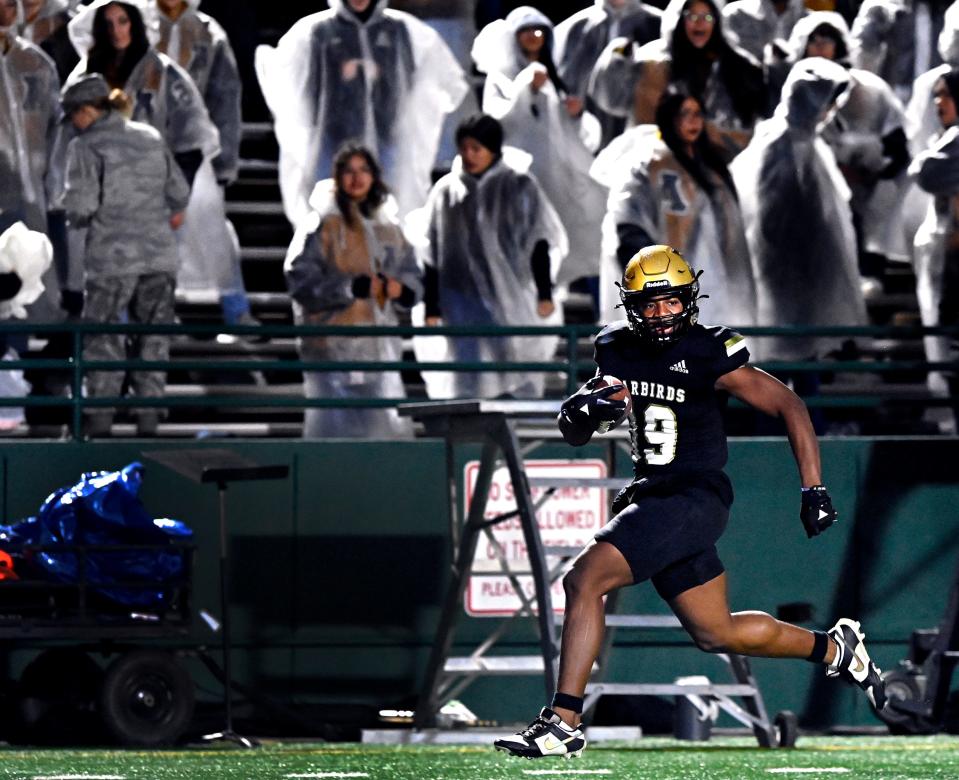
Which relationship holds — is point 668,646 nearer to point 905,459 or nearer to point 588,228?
point 905,459

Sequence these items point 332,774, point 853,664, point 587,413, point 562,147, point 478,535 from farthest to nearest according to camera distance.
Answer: point 562,147 → point 478,535 → point 332,774 → point 853,664 → point 587,413

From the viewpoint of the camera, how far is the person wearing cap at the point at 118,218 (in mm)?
11977

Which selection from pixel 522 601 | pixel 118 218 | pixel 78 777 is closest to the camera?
pixel 78 777

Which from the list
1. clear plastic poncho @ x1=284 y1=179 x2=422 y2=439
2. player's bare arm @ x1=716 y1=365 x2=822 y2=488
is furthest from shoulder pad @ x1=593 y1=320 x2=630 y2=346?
clear plastic poncho @ x1=284 y1=179 x2=422 y2=439

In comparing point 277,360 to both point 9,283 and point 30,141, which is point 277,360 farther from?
point 30,141

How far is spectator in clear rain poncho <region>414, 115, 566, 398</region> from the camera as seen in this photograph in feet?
41.6

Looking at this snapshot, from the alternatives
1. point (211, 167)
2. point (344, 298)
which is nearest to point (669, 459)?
point (344, 298)

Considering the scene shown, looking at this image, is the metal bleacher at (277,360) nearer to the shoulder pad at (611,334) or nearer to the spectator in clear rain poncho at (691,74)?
the spectator in clear rain poncho at (691,74)

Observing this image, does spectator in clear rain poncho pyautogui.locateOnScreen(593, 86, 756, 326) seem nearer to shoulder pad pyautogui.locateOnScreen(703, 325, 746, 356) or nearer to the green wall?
the green wall

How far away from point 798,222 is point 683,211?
842mm

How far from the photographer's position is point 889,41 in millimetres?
14773

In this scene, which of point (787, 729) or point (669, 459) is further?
point (787, 729)

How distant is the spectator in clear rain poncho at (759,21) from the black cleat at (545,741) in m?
7.30

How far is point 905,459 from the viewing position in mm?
12469
